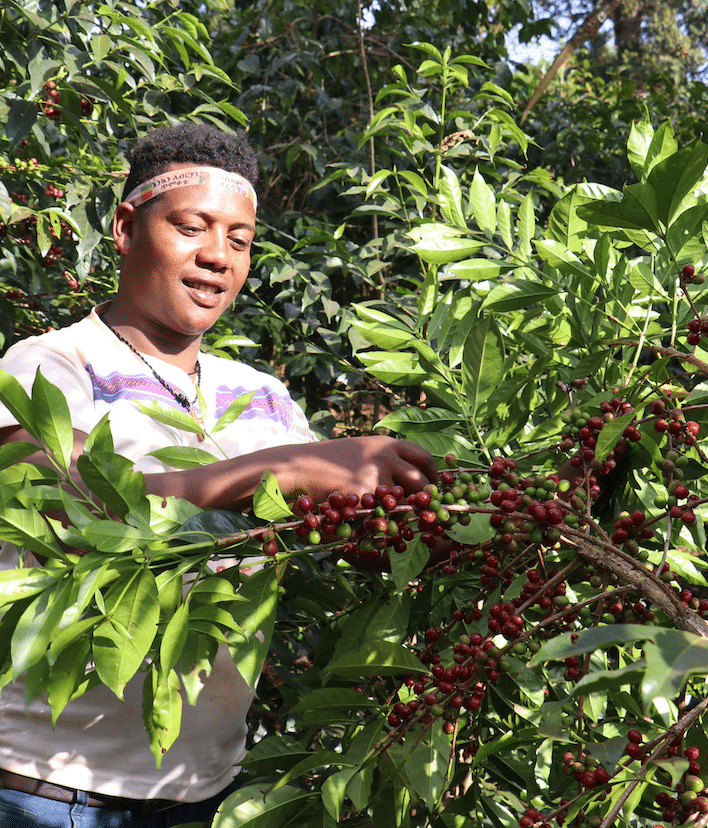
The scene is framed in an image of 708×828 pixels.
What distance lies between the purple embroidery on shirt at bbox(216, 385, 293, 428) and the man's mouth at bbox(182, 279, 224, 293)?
23 centimetres

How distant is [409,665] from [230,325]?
6.38 ft

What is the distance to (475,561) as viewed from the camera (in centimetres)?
118

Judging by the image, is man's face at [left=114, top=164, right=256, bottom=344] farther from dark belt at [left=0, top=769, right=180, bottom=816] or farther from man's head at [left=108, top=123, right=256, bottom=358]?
dark belt at [left=0, top=769, right=180, bottom=816]

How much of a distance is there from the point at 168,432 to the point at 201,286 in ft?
1.17

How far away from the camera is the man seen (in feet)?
3.40

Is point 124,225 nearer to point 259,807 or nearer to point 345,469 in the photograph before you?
point 345,469

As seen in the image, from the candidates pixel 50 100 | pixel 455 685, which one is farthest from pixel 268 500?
pixel 50 100

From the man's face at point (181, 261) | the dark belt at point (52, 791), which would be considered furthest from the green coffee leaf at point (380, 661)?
the man's face at point (181, 261)

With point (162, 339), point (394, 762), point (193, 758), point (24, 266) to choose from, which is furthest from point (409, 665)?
point (24, 266)

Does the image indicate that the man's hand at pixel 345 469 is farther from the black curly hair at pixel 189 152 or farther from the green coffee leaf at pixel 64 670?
the black curly hair at pixel 189 152

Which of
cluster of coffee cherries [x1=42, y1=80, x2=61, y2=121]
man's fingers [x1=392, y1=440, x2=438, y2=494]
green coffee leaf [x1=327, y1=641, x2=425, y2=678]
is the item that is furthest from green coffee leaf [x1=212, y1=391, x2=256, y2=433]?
cluster of coffee cherries [x1=42, y1=80, x2=61, y2=121]

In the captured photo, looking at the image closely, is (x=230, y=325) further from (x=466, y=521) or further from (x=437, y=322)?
(x=466, y=521)

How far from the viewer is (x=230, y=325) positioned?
9.19 feet

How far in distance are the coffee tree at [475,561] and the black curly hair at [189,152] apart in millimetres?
605
